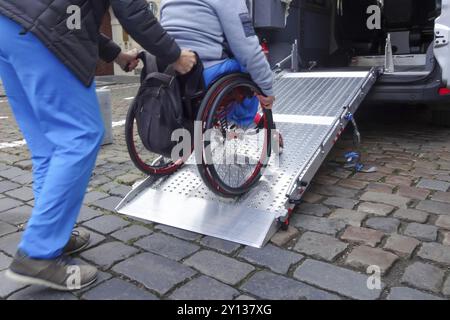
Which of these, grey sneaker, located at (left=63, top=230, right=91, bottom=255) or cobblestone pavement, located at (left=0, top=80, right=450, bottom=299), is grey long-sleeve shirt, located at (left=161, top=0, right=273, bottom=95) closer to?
cobblestone pavement, located at (left=0, top=80, right=450, bottom=299)

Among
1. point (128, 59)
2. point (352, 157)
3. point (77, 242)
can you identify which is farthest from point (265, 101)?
point (352, 157)

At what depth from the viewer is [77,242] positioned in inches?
98.7

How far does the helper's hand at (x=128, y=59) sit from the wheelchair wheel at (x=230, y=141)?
535 mm

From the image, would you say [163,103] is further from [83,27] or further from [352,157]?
[352,157]

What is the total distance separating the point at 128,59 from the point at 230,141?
867mm

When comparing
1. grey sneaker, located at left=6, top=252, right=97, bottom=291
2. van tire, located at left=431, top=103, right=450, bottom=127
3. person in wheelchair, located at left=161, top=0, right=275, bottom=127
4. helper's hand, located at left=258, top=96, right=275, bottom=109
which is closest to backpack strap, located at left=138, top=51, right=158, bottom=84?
person in wheelchair, located at left=161, top=0, right=275, bottom=127

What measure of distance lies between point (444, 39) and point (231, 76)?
8.04 ft

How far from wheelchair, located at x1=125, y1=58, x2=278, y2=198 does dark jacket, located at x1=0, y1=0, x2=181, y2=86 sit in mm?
376

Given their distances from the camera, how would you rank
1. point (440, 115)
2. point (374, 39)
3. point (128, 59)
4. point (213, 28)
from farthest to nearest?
point (374, 39)
point (440, 115)
point (128, 59)
point (213, 28)

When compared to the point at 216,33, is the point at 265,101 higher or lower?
lower

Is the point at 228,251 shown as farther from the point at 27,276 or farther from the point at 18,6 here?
the point at 18,6

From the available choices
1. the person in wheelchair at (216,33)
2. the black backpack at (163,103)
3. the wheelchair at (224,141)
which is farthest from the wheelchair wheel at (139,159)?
the person in wheelchair at (216,33)

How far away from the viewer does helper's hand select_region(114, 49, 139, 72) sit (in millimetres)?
2592
